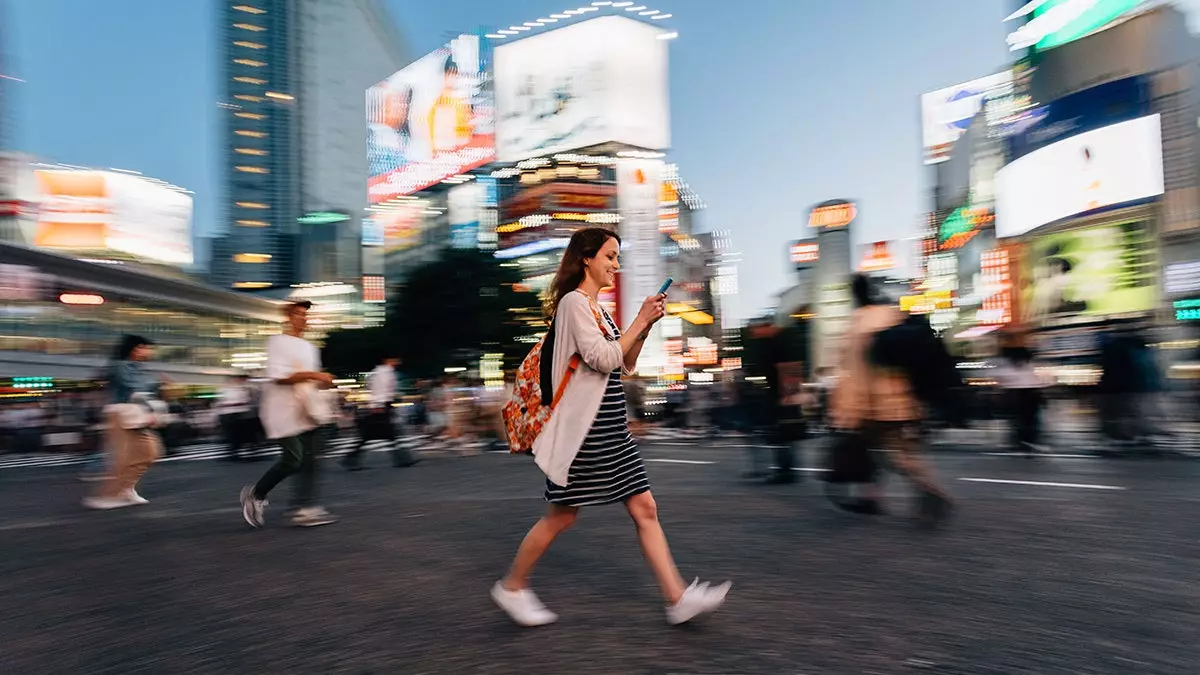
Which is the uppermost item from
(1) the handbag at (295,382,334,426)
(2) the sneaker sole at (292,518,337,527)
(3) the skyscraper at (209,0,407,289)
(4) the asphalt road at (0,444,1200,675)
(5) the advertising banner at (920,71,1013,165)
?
(3) the skyscraper at (209,0,407,289)

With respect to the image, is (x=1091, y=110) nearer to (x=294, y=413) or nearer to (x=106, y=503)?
(x=294, y=413)

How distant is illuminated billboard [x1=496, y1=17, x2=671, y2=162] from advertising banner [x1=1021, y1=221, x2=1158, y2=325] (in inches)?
1183

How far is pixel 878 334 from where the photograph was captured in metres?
5.41

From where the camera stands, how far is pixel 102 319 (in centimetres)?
4812

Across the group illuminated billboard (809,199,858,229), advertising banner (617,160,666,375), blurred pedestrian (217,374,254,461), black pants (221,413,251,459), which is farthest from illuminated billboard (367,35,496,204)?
illuminated billboard (809,199,858,229)

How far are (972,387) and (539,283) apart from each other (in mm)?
54954

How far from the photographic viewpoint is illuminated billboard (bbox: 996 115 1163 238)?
36.1 meters

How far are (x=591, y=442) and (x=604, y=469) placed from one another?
11cm

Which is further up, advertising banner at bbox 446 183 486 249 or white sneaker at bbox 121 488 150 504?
advertising banner at bbox 446 183 486 249

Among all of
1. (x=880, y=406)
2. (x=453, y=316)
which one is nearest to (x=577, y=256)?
(x=880, y=406)

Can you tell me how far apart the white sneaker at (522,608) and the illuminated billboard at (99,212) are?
5693cm

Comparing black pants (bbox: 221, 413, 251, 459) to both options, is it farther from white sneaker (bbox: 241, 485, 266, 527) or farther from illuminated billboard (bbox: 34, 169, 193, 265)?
illuminated billboard (bbox: 34, 169, 193, 265)

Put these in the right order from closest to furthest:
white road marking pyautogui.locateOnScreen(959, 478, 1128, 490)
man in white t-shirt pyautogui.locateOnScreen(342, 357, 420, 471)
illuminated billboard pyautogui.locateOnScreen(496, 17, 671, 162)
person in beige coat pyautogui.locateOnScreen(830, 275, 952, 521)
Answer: person in beige coat pyautogui.locateOnScreen(830, 275, 952, 521)
white road marking pyautogui.locateOnScreen(959, 478, 1128, 490)
man in white t-shirt pyautogui.locateOnScreen(342, 357, 420, 471)
illuminated billboard pyautogui.locateOnScreen(496, 17, 671, 162)

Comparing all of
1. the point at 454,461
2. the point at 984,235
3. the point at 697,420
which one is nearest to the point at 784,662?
the point at 454,461
